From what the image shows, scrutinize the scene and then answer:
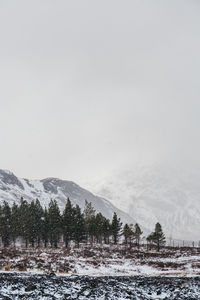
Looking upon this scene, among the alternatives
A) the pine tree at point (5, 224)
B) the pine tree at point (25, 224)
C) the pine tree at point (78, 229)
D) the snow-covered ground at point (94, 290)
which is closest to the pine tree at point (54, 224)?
the pine tree at point (78, 229)

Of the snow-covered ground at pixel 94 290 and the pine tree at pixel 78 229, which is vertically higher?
the snow-covered ground at pixel 94 290

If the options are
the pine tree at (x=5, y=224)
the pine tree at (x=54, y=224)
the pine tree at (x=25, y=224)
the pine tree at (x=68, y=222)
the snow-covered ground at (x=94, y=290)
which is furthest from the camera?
the pine tree at (x=68, y=222)

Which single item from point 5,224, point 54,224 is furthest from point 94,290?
point 5,224

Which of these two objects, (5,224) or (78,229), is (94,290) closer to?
(78,229)

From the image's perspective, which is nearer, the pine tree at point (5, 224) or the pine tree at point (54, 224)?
the pine tree at point (5, 224)

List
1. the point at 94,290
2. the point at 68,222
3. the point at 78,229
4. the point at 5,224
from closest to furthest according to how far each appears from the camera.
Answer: the point at 94,290, the point at 5,224, the point at 78,229, the point at 68,222

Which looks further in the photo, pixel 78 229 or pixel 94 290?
pixel 78 229

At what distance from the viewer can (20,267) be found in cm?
3816

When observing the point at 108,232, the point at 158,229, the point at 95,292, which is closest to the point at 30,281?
the point at 95,292

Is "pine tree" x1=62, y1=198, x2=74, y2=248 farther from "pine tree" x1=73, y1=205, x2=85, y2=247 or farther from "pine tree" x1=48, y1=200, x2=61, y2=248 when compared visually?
"pine tree" x1=48, y1=200, x2=61, y2=248

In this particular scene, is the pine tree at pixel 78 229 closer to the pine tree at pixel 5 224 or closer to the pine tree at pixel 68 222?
the pine tree at pixel 68 222

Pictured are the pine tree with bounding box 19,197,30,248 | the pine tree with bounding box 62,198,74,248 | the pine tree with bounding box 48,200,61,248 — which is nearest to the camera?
the pine tree with bounding box 48,200,61,248

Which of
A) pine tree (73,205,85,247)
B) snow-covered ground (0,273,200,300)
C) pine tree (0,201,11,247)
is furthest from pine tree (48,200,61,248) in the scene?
snow-covered ground (0,273,200,300)

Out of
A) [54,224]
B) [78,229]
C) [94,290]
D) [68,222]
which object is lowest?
[78,229]
